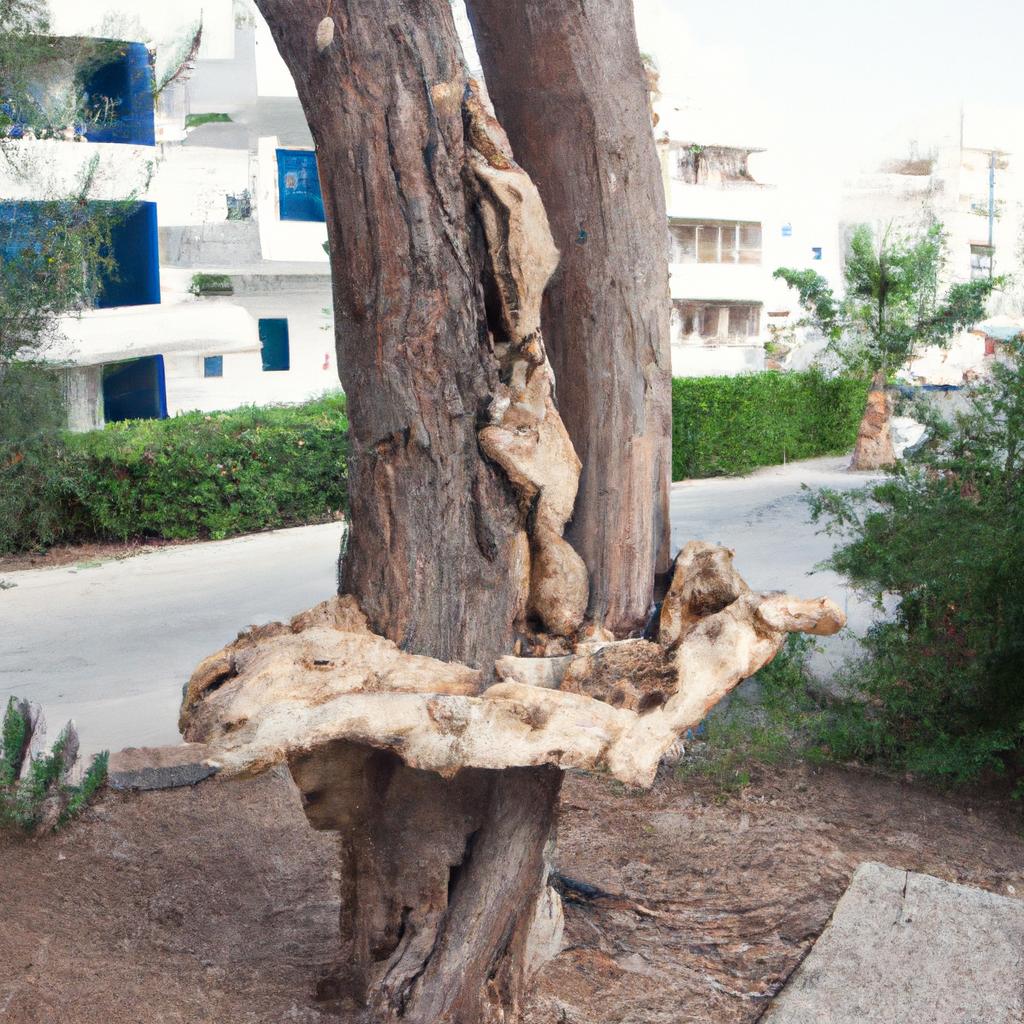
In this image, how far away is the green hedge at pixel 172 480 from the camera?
11602 mm

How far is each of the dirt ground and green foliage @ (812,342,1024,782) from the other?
268 millimetres

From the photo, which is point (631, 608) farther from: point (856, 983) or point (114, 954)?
point (114, 954)

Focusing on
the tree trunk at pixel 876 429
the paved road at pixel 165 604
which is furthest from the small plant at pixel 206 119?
the tree trunk at pixel 876 429

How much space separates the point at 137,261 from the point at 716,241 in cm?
1610

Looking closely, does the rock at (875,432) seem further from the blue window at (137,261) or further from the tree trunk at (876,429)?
the blue window at (137,261)

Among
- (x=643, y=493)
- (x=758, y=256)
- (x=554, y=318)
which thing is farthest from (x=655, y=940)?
(x=758, y=256)

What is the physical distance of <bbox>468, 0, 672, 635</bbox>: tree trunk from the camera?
2951 mm

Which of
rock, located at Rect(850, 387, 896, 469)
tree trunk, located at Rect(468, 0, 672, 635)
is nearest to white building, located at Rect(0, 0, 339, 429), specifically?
rock, located at Rect(850, 387, 896, 469)

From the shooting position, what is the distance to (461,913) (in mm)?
2914

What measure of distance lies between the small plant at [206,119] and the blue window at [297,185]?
3.46ft

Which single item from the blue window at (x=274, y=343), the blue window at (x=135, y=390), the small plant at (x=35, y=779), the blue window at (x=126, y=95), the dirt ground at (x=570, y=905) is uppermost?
the blue window at (x=126, y=95)

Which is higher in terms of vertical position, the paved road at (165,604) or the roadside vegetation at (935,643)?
the roadside vegetation at (935,643)

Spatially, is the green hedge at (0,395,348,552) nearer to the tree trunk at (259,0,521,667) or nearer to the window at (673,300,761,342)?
the tree trunk at (259,0,521,667)

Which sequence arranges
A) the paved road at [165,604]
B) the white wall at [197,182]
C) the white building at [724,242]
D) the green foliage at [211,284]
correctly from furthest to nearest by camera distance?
1. the white building at [724,242]
2. the green foliage at [211,284]
3. the white wall at [197,182]
4. the paved road at [165,604]
